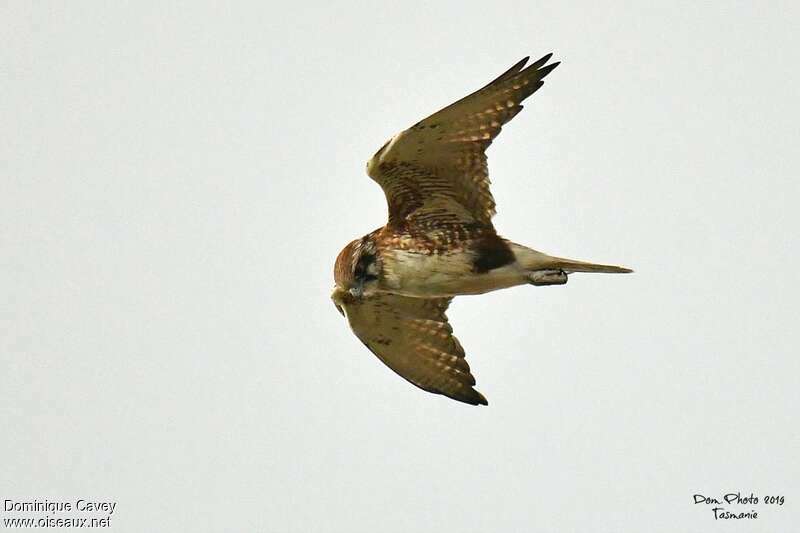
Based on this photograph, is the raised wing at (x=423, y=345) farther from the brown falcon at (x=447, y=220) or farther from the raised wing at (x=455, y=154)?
the raised wing at (x=455, y=154)

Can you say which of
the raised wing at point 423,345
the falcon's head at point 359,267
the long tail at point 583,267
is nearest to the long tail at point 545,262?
the long tail at point 583,267

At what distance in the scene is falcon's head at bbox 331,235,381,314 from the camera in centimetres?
951

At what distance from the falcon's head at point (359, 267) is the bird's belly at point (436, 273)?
100 mm

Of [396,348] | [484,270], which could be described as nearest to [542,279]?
[484,270]

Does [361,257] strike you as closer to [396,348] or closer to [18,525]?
[396,348]

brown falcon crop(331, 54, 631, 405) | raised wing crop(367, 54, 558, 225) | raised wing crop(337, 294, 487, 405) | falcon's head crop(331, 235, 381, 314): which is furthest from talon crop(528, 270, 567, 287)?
raised wing crop(337, 294, 487, 405)

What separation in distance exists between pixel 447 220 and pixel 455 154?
0.60 meters

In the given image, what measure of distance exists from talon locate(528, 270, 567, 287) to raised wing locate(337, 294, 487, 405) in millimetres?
1415

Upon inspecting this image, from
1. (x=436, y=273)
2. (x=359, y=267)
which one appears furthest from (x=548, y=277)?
(x=359, y=267)

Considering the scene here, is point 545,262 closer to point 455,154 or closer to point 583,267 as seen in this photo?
point 583,267

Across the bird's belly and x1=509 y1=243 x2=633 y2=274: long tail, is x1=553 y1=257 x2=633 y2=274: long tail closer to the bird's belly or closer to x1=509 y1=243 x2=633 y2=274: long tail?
x1=509 y1=243 x2=633 y2=274: long tail

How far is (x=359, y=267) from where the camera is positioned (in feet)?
31.3

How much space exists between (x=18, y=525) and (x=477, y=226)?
25.6ft

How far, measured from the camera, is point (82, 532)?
14.2 m
